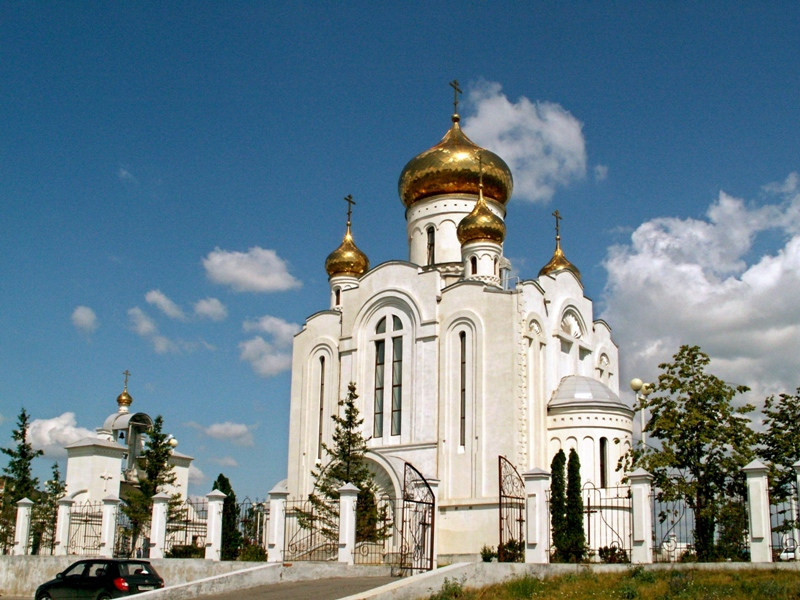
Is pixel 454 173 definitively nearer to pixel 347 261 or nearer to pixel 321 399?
pixel 347 261

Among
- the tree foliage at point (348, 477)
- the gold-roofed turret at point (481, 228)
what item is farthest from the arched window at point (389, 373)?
the gold-roofed turret at point (481, 228)

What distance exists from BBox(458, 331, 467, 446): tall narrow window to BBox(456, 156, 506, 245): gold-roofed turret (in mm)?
3277

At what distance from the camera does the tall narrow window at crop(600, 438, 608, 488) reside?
79.4 feet

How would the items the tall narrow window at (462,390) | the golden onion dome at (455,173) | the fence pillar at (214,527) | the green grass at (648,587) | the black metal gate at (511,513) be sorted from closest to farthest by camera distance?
the green grass at (648,587)
the fence pillar at (214,527)
the black metal gate at (511,513)
the tall narrow window at (462,390)
the golden onion dome at (455,173)

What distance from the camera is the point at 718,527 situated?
58.5 ft

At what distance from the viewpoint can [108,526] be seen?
2120cm

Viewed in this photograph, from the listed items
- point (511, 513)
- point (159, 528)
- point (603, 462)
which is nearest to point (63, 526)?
point (159, 528)

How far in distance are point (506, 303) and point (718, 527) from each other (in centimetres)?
872

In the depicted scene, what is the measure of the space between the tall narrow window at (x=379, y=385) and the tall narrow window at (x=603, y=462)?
605cm

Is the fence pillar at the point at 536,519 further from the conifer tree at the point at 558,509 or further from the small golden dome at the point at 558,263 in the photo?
the small golden dome at the point at 558,263

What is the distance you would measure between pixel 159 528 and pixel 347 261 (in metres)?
13.1

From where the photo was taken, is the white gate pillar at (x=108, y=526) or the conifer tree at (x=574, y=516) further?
the white gate pillar at (x=108, y=526)

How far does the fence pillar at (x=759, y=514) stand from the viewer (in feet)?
47.1

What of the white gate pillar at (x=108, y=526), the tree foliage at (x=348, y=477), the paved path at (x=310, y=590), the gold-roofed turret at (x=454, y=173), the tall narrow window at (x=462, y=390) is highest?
the gold-roofed turret at (x=454, y=173)
